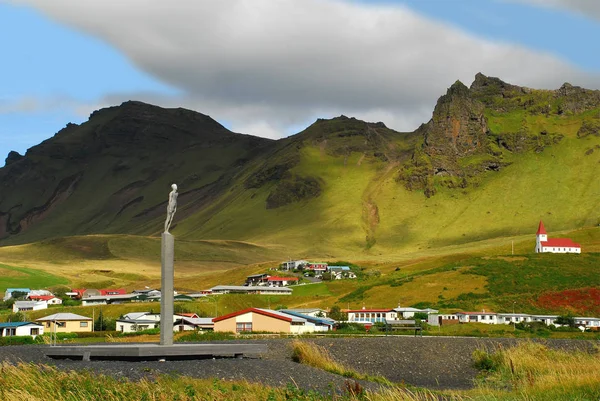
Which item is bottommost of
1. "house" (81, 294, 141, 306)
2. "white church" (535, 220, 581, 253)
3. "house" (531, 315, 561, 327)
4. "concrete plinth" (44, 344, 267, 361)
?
"house" (531, 315, 561, 327)

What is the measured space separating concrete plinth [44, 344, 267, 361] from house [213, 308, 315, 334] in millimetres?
33148

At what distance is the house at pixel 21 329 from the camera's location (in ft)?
258

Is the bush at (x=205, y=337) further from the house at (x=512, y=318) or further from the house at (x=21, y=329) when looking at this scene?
the house at (x=512, y=318)

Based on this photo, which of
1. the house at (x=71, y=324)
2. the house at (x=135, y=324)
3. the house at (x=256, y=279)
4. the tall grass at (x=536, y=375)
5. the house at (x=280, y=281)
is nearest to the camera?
the tall grass at (x=536, y=375)

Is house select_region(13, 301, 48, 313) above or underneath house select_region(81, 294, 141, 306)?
underneath

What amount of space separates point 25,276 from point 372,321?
365 feet

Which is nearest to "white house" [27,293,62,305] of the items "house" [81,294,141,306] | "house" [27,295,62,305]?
"house" [27,295,62,305]

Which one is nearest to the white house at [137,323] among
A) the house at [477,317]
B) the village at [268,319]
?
the village at [268,319]

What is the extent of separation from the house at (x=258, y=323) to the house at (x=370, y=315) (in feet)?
70.4

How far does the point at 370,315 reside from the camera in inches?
3797

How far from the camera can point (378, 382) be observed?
38906 millimetres

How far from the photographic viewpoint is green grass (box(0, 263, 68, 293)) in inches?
6831

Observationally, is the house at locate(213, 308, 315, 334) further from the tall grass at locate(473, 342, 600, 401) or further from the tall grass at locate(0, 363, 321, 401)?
the tall grass at locate(0, 363, 321, 401)

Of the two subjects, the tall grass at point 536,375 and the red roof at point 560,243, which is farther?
the red roof at point 560,243
